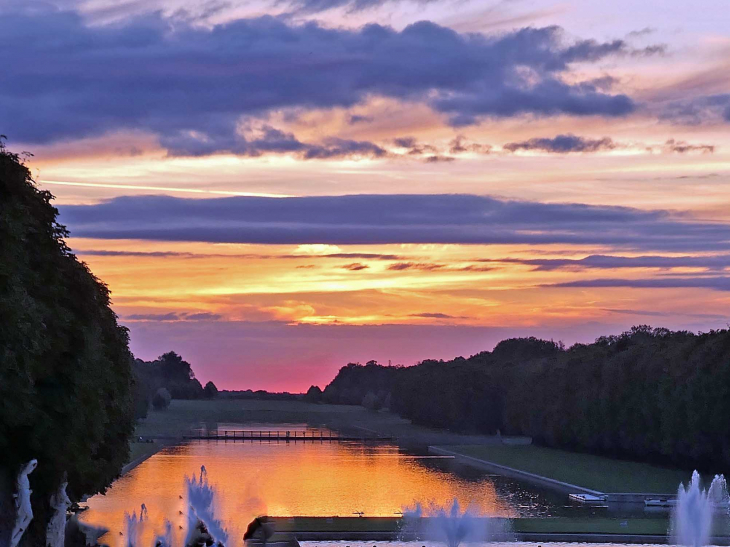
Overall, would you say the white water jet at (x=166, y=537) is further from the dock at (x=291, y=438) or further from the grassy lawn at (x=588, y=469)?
the dock at (x=291, y=438)

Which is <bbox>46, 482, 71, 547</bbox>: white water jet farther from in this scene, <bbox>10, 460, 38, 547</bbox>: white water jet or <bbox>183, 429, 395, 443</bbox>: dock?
<bbox>183, 429, 395, 443</bbox>: dock

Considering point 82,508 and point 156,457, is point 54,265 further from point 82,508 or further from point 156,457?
point 156,457

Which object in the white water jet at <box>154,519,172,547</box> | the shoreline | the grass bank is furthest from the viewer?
the grass bank

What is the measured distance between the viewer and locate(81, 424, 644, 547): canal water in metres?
51.1

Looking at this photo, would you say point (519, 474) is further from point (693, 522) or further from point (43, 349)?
point (43, 349)

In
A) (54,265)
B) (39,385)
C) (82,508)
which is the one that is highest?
(54,265)

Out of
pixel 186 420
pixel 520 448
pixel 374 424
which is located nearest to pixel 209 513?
pixel 520 448

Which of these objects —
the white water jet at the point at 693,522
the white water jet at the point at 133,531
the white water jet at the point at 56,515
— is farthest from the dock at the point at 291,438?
the white water jet at the point at 56,515

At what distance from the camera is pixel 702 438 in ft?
239

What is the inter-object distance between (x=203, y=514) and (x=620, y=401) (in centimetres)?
5011

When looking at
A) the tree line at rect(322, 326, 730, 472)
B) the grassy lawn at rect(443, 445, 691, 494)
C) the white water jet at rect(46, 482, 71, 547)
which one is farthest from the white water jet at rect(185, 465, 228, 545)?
the tree line at rect(322, 326, 730, 472)

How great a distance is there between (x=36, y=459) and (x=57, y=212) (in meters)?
7.33

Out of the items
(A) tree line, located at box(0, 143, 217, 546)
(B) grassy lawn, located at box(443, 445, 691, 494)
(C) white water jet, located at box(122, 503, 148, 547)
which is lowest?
(C) white water jet, located at box(122, 503, 148, 547)

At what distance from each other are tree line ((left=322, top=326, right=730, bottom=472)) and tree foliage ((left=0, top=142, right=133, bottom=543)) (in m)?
46.4
